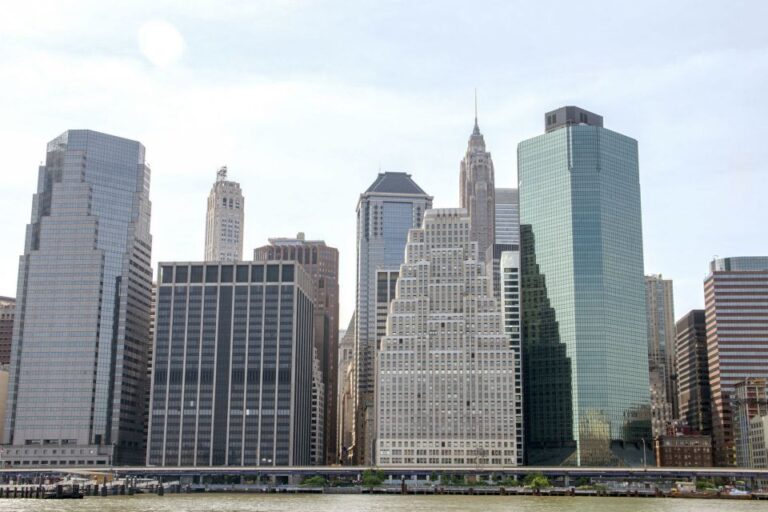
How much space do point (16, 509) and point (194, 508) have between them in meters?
29.2

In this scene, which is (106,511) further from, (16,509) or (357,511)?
(357,511)

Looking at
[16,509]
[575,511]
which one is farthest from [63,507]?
[575,511]

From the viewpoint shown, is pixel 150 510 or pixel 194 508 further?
pixel 194 508

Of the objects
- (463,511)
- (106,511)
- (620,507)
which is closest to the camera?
(106,511)

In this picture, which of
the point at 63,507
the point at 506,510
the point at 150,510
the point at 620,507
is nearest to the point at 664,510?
the point at 620,507

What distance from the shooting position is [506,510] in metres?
169

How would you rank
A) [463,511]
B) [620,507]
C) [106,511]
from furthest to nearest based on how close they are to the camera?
[620,507]
[463,511]
[106,511]

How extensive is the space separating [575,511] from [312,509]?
44.9 m

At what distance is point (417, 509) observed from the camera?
569 ft

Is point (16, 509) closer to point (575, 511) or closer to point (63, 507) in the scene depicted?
point (63, 507)

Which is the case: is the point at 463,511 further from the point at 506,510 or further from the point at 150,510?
the point at 150,510

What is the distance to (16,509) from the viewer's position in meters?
163

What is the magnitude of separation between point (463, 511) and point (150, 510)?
50.9 meters

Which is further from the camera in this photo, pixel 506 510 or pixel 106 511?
pixel 506 510
